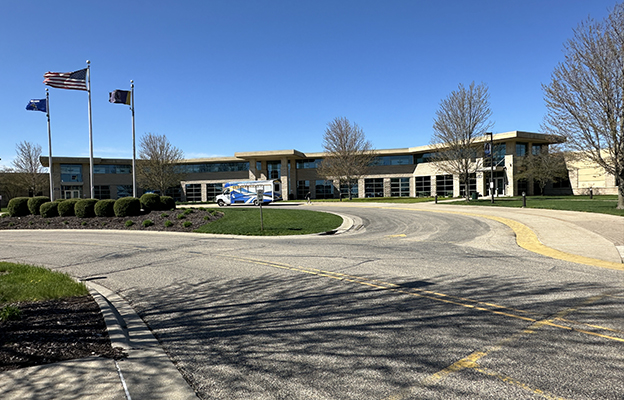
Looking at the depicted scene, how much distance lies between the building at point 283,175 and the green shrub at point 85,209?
30.4 meters

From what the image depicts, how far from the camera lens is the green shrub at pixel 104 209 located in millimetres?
26109

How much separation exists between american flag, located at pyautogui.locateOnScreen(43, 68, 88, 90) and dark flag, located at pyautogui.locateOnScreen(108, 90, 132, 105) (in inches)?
A: 72.9

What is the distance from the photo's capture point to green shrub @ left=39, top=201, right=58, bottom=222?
91.1 ft

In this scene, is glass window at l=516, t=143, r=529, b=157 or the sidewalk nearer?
the sidewalk

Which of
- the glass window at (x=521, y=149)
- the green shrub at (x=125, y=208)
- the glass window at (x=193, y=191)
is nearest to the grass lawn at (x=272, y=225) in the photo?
the green shrub at (x=125, y=208)

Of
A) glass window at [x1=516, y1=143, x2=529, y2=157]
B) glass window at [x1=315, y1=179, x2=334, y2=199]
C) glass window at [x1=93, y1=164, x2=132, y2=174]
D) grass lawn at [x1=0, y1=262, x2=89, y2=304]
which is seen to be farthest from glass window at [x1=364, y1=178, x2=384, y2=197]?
grass lawn at [x1=0, y1=262, x2=89, y2=304]

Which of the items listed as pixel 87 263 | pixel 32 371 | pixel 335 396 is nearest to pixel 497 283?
pixel 335 396

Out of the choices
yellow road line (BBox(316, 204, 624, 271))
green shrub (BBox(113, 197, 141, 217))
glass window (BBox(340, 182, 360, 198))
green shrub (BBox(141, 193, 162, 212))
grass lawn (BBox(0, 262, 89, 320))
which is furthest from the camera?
glass window (BBox(340, 182, 360, 198))

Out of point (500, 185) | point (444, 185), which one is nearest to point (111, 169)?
point (444, 185)

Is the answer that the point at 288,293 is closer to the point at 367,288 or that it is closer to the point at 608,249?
the point at 367,288

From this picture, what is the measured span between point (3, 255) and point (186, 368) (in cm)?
1344

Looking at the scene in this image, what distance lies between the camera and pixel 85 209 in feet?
86.3

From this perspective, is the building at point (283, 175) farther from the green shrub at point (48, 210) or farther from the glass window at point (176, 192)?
the green shrub at point (48, 210)

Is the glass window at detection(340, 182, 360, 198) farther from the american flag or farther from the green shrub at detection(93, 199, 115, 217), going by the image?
the american flag
